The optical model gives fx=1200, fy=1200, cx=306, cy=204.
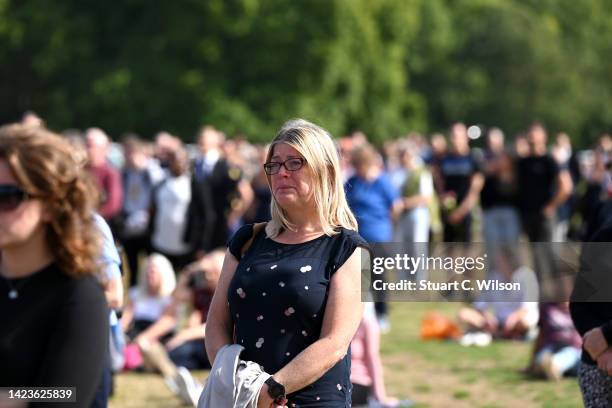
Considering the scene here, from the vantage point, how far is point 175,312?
11.0 meters

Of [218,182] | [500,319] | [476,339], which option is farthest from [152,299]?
[500,319]

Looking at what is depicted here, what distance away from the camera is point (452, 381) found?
996 cm

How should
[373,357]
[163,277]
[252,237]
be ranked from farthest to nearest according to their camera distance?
[163,277] → [373,357] → [252,237]

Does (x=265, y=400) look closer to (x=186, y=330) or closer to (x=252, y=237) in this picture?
(x=252, y=237)

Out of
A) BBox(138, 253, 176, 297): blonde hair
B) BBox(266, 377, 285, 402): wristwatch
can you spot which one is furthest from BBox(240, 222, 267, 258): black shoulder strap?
BBox(138, 253, 176, 297): blonde hair

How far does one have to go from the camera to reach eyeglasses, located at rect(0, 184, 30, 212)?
3.22 m

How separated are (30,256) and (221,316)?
1.51 metres

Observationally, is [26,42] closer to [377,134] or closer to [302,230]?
[377,134]

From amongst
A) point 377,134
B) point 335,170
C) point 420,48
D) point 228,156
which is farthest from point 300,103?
point 335,170

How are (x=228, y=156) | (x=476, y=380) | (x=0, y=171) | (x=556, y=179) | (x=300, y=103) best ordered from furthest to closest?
(x=300, y=103) < (x=228, y=156) < (x=556, y=179) < (x=476, y=380) < (x=0, y=171)

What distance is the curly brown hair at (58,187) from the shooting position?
3236 mm

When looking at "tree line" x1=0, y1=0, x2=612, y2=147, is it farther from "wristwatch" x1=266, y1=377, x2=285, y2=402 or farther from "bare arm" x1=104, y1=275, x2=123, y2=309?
"wristwatch" x1=266, y1=377, x2=285, y2=402

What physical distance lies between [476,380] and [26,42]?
43200 mm

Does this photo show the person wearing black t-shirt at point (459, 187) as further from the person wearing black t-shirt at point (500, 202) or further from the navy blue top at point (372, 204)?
the navy blue top at point (372, 204)
